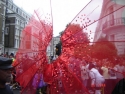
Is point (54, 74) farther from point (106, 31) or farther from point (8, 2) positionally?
point (8, 2)

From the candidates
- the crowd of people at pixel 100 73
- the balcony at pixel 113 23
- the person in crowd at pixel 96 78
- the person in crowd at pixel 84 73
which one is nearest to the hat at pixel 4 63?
the crowd of people at pixel 100 73

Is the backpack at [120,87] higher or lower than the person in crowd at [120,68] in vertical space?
lower

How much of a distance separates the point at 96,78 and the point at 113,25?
757 millimetres

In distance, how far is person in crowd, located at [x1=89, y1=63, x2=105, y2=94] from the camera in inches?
100

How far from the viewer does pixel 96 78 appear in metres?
2.55

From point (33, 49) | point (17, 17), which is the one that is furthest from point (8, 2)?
point (33, 49)

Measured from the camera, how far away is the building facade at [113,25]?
2436mm

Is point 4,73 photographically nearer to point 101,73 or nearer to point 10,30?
point 101,73

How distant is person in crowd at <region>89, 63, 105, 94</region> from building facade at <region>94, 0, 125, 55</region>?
0.39 m

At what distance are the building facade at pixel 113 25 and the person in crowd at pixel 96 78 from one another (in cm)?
39

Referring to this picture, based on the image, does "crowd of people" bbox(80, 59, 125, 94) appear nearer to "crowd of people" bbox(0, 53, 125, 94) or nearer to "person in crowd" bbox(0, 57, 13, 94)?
"crowd of people" bbox(0, 53, 125, 94)

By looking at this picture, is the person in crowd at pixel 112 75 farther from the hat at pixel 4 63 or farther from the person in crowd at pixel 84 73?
the hat at pixel 4 63

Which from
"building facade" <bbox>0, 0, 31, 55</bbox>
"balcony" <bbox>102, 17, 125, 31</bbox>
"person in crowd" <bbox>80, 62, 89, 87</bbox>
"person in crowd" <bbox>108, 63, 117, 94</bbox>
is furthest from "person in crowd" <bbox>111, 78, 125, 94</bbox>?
"building facade" <bbox>0, 0, 31, 55</bbox>

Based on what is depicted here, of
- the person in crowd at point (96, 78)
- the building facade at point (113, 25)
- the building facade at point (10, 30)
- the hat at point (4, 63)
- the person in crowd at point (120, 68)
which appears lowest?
the person in crowd at point (96, 78)
